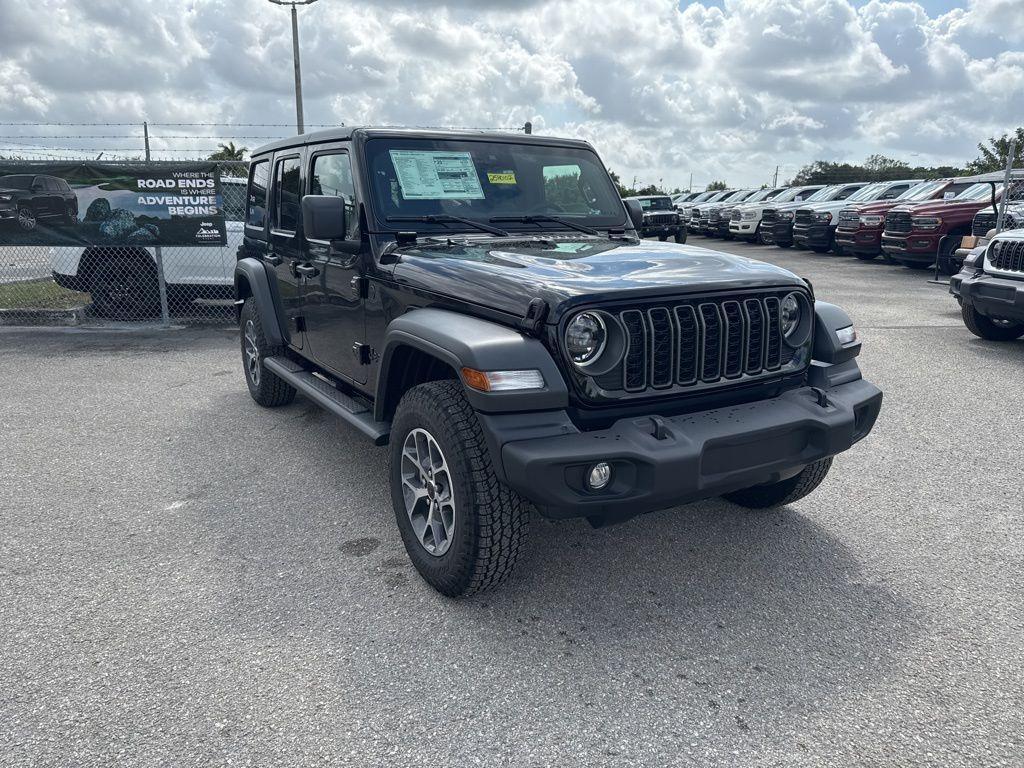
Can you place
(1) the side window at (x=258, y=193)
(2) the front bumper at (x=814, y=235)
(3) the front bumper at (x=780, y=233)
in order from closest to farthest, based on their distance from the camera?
1. (1) the side window at (x=258, y=193)
2. (2) the front bumper at (x=814, y=235)
3. (3) the front bumper at (x=780, y=233)

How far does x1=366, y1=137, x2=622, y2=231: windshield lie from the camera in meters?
3.83

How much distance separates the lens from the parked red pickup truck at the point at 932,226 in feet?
47.2

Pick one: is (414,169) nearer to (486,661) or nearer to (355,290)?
(355,290)

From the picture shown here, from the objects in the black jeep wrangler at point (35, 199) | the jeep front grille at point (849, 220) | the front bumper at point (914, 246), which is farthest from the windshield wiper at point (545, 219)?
the jeep front grille at point (849, 220)

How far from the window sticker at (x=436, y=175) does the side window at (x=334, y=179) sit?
265mm

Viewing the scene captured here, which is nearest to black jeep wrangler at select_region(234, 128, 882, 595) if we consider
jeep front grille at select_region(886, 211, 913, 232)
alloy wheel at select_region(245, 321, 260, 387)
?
alloy wheel at select_region(245, 321, 260, 387)

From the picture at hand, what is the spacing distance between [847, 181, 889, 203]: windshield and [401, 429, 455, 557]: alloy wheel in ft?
62.0

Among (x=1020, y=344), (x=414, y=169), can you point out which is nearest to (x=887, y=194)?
(x=1020, y=344)

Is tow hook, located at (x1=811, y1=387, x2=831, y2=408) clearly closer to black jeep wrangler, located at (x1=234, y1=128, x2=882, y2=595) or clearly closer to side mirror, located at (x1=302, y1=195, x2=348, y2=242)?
black jeep wrangler, located at (x1=234, y1=128, x2=882, y2=595)

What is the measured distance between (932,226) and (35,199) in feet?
47.5

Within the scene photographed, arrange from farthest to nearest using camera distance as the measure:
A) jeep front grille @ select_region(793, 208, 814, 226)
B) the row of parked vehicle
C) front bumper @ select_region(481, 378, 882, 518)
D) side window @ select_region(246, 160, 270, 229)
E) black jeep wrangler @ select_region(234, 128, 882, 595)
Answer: jeep front grille @ select_region(793, 208, 814, 226) → the row of parked vehicle → side window @ select_region(246, 160, 270, 229) → black jeep wrangler @ select_region(234, 128, 882, 595) → front bumper @ select_region(481, 378, 882, 518)

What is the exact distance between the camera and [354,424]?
3.73 m

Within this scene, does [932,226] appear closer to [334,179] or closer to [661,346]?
[334,179]

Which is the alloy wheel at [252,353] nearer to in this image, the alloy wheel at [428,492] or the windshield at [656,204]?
the alloy wheel at [428,492]
